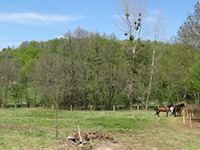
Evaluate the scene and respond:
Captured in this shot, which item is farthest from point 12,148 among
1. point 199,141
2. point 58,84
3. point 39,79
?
point 39,79

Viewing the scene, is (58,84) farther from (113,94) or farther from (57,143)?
(57,143)

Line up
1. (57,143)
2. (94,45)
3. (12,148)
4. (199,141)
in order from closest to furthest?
(12,148) → (57,143) → (199,141) → (94,45)

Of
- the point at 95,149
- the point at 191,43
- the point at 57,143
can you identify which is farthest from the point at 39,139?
the point at 191,43

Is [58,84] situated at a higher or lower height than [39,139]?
higher

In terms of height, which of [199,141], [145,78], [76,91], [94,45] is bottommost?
[199,141]

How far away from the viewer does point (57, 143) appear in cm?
1163

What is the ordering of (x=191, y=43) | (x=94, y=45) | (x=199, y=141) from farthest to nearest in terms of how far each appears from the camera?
(x=94, y=45)
(x=191, y=43)
(x=199, y=141)

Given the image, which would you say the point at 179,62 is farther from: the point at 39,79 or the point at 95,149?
the point at 39,79

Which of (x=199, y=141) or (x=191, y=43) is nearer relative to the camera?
(x=199, y=141)

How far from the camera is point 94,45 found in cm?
4534

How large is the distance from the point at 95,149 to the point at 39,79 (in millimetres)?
41993

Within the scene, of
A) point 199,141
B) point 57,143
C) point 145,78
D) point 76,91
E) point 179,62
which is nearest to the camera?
point 57,143

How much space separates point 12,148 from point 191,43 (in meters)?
23.0

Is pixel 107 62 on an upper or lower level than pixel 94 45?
lower
